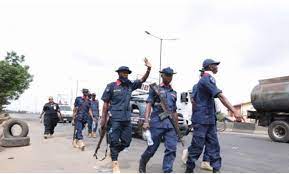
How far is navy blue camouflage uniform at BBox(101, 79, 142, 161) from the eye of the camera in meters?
8.09

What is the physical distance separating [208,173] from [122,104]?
6.49 feet

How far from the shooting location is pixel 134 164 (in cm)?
952

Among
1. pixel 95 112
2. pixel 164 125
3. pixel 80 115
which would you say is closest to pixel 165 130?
pixel 164 125

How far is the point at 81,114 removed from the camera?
513 inches

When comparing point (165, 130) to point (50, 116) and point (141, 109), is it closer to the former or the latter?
point (50, 116)

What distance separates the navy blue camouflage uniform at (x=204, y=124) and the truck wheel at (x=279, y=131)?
12013 mm

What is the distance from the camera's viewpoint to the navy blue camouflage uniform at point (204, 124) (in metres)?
7.74

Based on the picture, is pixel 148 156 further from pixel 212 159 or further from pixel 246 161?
pixel 246 161

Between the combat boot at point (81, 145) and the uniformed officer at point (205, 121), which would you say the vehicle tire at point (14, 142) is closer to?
the combat boot at point (81, 145)

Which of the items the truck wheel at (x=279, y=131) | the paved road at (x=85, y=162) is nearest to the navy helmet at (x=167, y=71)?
the paved road at (x=85, y=162)

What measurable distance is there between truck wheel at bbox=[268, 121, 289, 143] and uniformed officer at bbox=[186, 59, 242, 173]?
39.4 ft

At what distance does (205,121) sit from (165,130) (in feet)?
2.22

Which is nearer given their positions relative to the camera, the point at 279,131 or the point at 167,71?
the point at 167,71

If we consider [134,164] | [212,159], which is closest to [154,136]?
[212,159]
